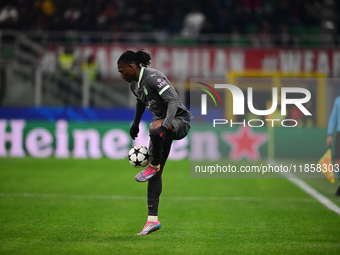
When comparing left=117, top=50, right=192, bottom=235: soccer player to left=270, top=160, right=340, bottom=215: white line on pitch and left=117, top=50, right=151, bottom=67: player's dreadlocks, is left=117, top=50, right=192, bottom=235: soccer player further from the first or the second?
left=270, top=160, right=340, bottom=215: white line on pitch

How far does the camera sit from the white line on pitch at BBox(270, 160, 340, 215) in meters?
7.35

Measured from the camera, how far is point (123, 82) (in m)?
18.0

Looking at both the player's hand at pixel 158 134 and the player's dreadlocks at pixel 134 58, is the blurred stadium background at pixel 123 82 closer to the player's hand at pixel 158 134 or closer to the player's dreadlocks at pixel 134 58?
the player's hand at pixel 158 134

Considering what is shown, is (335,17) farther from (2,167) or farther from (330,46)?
(2,167)

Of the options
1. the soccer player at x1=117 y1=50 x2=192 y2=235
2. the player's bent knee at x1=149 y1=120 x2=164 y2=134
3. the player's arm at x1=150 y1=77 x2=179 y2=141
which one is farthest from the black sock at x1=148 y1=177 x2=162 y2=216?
the player's arm at x1=150 y1=77 x2=179 y2=141

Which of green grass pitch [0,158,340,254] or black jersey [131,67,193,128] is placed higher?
black jersey [131,67,193,128]

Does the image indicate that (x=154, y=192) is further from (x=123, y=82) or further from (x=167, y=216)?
(x=123, y=82)

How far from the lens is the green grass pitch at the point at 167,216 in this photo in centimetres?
480

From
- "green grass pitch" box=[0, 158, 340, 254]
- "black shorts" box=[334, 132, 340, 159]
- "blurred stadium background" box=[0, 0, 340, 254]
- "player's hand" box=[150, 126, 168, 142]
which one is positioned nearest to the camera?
"green grass pitch" box=[0, 158, 340, 254]

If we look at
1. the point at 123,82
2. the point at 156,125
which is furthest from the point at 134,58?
the point at 123,82

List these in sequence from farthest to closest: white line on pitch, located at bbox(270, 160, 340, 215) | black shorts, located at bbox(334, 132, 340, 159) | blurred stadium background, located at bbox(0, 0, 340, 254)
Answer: blurred stadium background, located at bbox(0, 0, 340, 254) < black shorts, located at bbox(334, 132, 340, 159) < white line on pitch, located at bbox(270, 160, 340, 215)

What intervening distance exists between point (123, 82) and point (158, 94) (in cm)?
1285

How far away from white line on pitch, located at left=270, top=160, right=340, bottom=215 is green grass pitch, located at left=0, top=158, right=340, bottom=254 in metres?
0.14

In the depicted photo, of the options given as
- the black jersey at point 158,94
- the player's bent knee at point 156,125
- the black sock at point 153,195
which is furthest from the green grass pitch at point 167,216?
the black jersey at point 158,94
